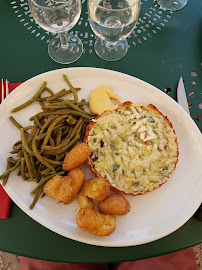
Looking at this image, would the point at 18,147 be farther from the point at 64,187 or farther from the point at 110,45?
the point at 110,45

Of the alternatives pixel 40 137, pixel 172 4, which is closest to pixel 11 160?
pixel 40 137

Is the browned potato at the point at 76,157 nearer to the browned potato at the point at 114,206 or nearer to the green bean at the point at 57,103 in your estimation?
the browned potato at the point at 114,206

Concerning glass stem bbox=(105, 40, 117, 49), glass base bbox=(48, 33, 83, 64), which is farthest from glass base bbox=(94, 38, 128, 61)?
glass base bbox=(48, 33, 83, 64)

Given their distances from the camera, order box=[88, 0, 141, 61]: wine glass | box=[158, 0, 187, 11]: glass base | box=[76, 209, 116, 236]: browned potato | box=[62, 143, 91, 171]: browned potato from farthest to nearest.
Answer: box=[158, 0, 187, 11]: glass base < box=[88, 0, 141, 61]: wine glass < box=[62, 143, 91, 171]: browned potato < box=[76, 209, 116, 236]: browned potato

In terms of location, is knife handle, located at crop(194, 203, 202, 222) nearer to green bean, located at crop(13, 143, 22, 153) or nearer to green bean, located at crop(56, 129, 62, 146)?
green bean, located at crop(56, 129, 62, 146)

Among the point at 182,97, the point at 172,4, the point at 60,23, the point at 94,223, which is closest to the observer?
the point at 94,223
